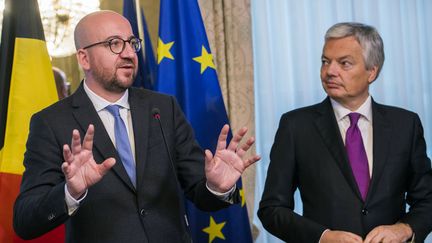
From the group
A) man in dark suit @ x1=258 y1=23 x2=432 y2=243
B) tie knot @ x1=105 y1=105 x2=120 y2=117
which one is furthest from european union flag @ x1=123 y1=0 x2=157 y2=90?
tie knot @ x1=105 y1=105 x2=120 y2=117

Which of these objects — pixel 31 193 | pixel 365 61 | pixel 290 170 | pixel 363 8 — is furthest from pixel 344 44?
pixel 363 8

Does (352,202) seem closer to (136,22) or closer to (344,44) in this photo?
(344,44)

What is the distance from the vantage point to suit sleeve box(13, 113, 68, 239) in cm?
193

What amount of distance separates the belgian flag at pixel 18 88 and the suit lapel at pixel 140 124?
916 mm

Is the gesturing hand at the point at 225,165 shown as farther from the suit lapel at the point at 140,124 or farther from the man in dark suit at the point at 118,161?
the suit lapel at the point at 140,124

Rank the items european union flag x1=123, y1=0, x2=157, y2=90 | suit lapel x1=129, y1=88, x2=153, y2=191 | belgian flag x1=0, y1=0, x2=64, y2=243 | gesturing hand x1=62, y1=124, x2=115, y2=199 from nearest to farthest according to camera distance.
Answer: gesturing hand x1=62, y1=124, x2=115, y2=199 → suit lapel x1=129, y1=88, x2=153, y2=191 → belgian flag x1=0, y1=0, x2=64, y2=243 → european union flag x1=123, y1=0, x2=157, y2=90

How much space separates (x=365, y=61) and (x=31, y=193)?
5.06ft

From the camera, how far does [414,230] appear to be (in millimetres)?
2504

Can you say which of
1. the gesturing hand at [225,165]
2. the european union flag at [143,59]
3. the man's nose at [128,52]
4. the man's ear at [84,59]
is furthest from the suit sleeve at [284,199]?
the european union flag at [143,59]

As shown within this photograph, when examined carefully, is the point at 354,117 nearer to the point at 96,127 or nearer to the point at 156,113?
the point at 156,113

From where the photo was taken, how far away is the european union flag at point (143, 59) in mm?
3516

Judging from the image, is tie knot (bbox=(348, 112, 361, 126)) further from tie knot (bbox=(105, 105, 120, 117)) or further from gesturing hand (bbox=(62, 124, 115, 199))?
gesturing hand (bbox=(62, 124, 115, 199))

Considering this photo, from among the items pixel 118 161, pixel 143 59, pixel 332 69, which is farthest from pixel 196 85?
pixel 118 161

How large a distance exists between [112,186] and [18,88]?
1192 millimetres
